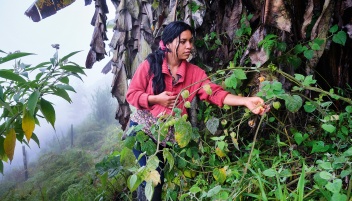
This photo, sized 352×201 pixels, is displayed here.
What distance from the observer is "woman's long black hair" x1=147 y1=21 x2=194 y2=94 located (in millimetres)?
1222

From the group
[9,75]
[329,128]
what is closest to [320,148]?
[329,128]

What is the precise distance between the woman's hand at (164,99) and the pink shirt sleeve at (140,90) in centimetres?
3

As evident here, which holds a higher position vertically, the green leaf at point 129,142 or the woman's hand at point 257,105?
the woman's hand at point 257,105

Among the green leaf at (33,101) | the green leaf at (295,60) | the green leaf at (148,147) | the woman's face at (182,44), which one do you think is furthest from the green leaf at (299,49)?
the green leaf at (33,101)

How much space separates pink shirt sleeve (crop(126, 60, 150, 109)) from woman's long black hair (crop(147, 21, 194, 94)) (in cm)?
3

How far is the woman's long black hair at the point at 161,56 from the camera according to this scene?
48.1 inches

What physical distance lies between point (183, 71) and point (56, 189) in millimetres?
2411

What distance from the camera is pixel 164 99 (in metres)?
1.14

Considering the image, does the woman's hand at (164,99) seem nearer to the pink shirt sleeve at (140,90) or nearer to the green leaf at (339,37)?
the pink shirt sleeve at (140,90)

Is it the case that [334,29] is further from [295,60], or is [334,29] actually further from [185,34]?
[185,34]

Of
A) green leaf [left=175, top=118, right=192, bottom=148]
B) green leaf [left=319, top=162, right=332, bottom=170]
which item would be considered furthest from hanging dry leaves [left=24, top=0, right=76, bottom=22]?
green leaf [left=319, top=162, right=332, bottom=170]

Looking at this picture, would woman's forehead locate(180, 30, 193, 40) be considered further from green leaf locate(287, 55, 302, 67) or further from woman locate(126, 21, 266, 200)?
green leaf locate(287, 55, 302, 67)

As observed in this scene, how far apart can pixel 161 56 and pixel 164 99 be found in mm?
224

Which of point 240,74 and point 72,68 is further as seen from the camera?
point 240,74
